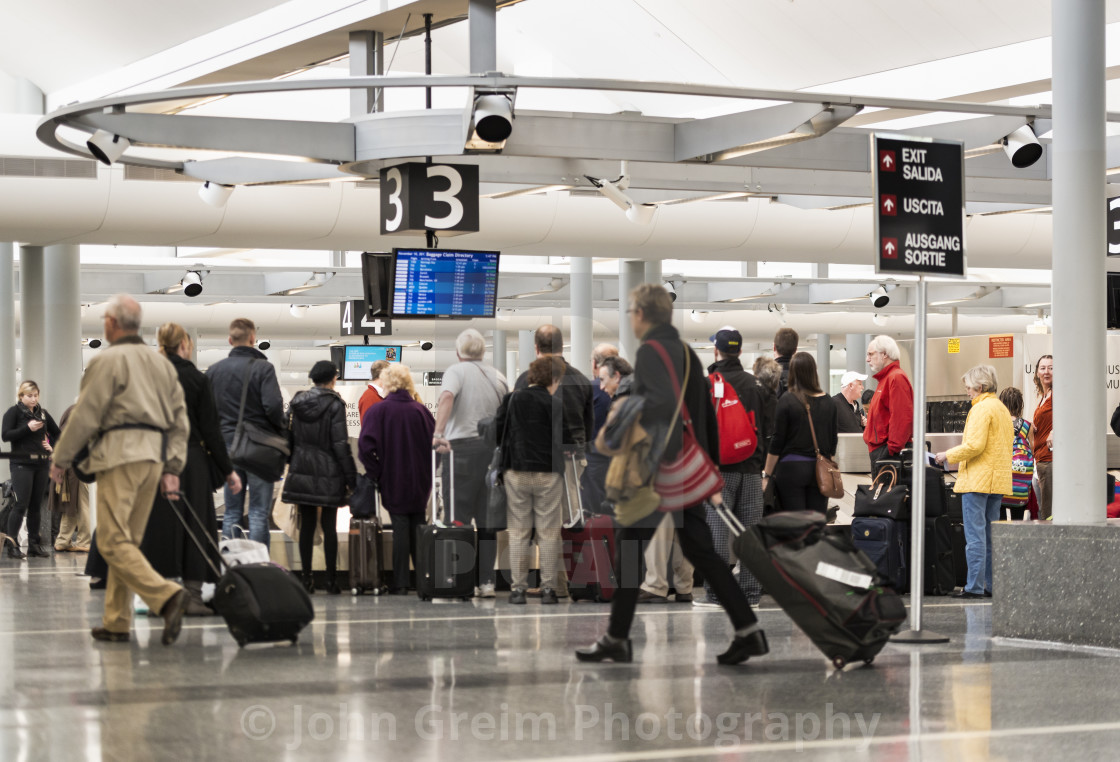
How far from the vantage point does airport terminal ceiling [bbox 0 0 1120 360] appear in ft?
36.1

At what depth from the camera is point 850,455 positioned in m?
11.9

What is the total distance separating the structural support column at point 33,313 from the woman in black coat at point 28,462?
5.88ft

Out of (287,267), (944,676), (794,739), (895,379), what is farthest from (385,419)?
(287,267)

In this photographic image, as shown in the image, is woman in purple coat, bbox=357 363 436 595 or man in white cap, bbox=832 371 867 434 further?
man in white cap, bbox=832 371 867 434

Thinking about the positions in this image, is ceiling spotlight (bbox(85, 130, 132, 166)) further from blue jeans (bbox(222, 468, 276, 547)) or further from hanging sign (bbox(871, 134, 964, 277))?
hanging sign (bbox(871, 134, 964, 277))

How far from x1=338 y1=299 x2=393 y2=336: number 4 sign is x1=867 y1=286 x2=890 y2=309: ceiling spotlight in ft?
32.1

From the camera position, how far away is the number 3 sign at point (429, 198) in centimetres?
1029

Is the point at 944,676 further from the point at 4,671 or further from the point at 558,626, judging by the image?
the point at 4,671

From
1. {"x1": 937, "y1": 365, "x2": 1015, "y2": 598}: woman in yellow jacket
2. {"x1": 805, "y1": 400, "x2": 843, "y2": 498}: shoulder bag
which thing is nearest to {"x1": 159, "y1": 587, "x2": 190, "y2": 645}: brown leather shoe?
{"x1": 805, "y1": 400, "x2": 843, "y2": 498}: shoulder bag

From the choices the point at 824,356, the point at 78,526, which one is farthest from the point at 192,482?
the point at 824,356

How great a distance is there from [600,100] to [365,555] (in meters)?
6.29

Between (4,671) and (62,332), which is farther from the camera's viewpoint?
(62,332)

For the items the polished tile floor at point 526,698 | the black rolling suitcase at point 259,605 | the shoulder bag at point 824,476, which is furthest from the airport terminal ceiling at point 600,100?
the polished tile floor at point 526,698

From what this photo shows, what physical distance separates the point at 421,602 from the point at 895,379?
3610 millimetres
